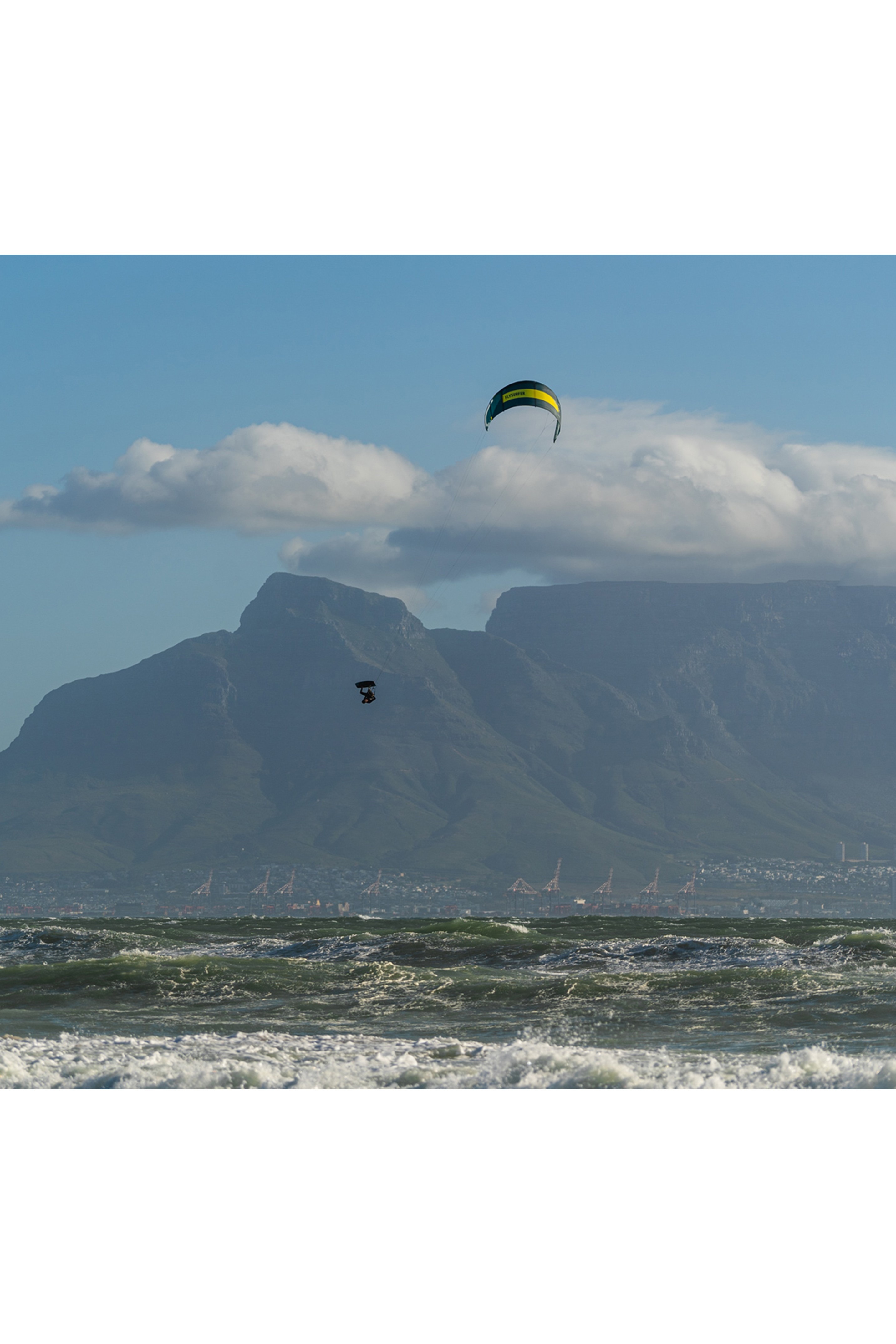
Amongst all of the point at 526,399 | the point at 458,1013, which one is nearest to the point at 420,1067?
the point at 458,1013

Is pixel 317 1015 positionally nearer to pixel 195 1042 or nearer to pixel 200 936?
pixel 195 1042

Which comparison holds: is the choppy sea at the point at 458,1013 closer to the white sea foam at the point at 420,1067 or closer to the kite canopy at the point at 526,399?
the white sea foam at the point at 420,1067

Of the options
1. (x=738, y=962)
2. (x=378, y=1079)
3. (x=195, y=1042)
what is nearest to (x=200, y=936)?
(x=738, y=962)

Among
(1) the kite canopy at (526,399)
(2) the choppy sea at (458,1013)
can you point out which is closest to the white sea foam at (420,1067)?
(2) the choppy sea at (458,1013)

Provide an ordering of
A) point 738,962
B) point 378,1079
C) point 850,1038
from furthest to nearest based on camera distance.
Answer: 1. point 738,962
2. point 850,1038
3. point 378,1079

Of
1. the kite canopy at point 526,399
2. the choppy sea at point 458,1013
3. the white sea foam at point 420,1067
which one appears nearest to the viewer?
the white sea foam at point 420,1067

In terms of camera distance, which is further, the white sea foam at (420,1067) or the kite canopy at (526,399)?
the kite canopy at (526,399)
